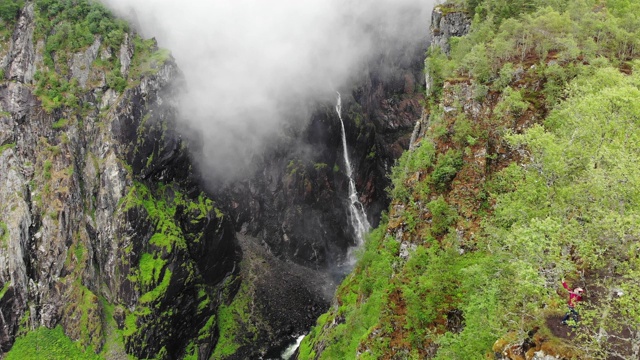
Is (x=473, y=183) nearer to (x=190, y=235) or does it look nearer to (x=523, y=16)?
(x=523, y=16)

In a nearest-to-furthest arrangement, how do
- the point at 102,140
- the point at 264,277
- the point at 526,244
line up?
the point at 526,244 → the point at 102,140 → the point at 264,277

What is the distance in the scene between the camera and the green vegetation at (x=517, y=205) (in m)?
15.1

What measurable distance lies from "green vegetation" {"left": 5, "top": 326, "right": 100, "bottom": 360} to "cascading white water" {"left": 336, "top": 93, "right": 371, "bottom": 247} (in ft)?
179

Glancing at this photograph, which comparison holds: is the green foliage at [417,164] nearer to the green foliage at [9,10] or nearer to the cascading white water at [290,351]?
the cascading white water at [290,351]

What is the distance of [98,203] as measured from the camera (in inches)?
2675

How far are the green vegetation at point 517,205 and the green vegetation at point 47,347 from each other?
36.1 m

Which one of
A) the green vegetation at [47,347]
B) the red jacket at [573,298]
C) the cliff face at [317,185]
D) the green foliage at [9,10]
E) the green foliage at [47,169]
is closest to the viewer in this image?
the red jacket at [573,298]

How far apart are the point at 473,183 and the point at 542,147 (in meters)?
10.1

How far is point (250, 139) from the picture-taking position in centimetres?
9369

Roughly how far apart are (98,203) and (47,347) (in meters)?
22.5

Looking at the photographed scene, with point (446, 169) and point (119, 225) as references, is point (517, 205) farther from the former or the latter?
point (119, 225)

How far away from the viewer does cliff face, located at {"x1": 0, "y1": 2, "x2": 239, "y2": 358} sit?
62406mm

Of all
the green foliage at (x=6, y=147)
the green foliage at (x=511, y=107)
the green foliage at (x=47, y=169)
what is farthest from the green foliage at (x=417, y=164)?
the green foliage at (x=6, y=147)

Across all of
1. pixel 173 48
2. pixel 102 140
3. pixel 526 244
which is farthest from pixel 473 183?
pixel 173 48
